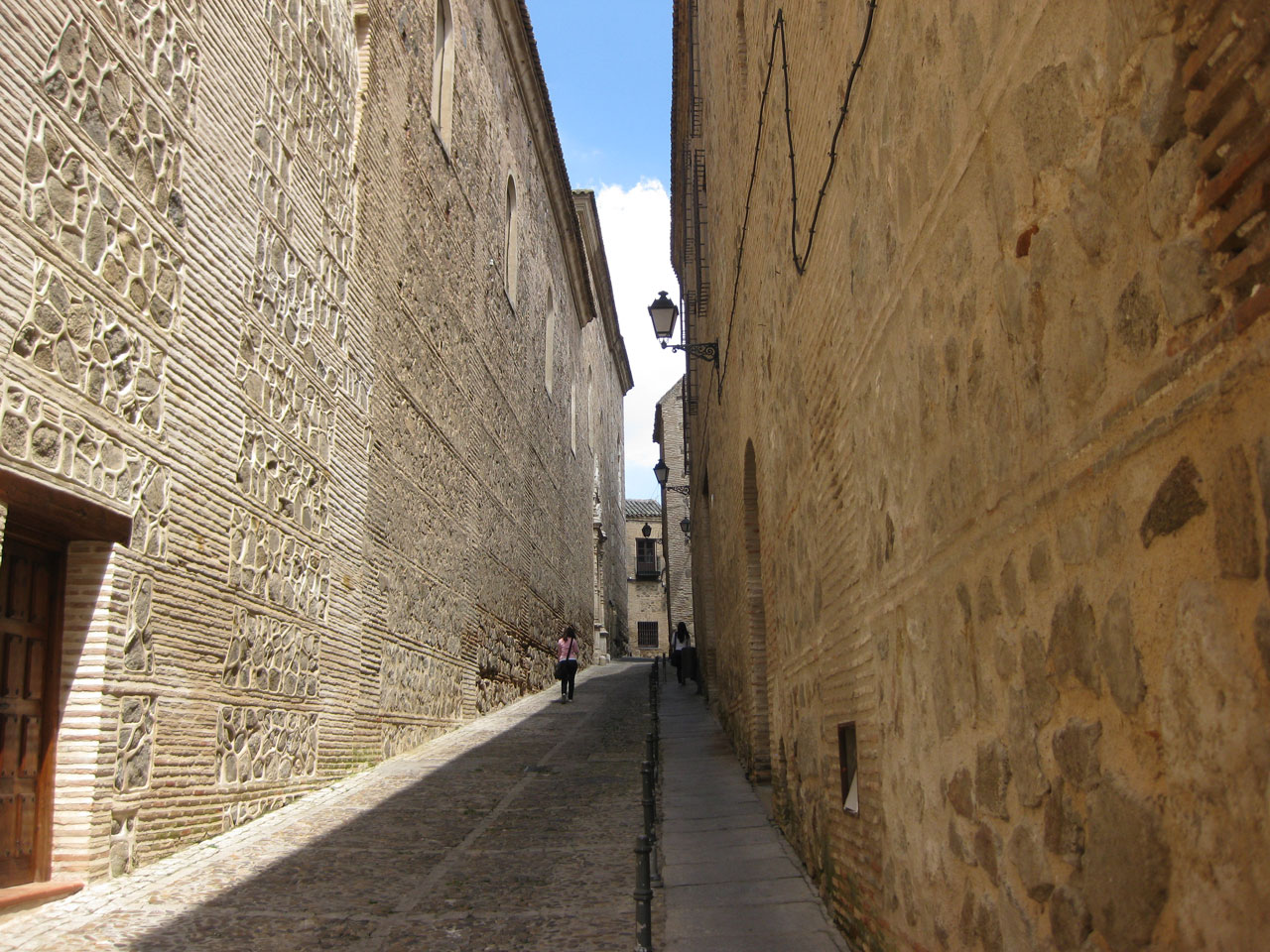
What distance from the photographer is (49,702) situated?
5.50m

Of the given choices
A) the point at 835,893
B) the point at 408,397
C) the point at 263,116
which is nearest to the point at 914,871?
the point at 835,893

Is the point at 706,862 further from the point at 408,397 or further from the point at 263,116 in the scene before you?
the point at 408,397

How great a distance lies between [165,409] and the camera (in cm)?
637

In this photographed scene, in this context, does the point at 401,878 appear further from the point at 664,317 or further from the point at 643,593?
the point at 643,593

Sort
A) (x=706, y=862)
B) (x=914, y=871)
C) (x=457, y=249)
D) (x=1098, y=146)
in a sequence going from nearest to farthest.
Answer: (x=1098, y=146)
(x=914, y=871)
(x=706, y=862)
(x=457, y=249)

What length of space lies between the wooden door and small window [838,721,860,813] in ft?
12.7

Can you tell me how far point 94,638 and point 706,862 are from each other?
354 cm

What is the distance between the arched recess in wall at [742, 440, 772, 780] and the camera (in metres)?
8.50

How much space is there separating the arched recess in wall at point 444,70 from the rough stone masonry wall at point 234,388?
0.54 metres

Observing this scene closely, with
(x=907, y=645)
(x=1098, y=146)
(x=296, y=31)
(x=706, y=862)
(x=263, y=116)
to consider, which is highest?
(x=296, y=31)

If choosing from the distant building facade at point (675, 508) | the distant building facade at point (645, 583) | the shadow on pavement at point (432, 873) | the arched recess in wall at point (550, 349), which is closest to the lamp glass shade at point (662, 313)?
the shadow on pavement at point (432, 873)

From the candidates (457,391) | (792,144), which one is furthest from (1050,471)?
(457,391)

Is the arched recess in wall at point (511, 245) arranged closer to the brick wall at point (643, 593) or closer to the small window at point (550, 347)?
the small window at point (550, 347)

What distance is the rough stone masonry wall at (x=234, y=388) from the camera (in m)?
5.42
